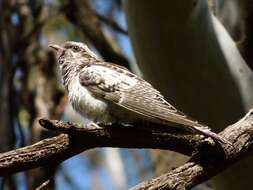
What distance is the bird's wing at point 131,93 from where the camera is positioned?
3562 mm

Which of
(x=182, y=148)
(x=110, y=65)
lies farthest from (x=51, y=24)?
(x=182, y=148)

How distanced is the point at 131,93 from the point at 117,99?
0.12 metres

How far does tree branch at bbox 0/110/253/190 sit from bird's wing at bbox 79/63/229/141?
7 cm

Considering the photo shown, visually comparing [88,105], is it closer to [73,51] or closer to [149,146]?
[149,146]

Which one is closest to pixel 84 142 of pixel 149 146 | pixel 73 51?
pixel 149 146

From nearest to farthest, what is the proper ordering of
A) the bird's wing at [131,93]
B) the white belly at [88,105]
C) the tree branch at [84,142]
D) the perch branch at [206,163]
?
the tree branch at [84,142]
the perch branch at [206,163]
the bird's wing at [131,93]
the white belly at [88,105]

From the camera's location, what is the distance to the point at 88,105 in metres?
3.88

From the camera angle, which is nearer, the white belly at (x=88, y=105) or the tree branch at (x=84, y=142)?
the tree branch at (x=84, y=142)

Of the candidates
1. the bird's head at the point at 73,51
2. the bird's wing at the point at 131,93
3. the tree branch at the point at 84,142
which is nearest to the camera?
the tree branch at the point at 84,142

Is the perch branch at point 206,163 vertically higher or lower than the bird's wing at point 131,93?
lower

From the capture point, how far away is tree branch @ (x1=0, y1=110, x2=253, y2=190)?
3.14 m

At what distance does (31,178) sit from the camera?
20.3 ft

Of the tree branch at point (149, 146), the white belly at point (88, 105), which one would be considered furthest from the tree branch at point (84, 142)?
the white belly at point (88, 105)

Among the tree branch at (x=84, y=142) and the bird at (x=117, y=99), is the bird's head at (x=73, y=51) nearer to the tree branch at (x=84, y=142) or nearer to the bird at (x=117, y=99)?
the bird at (x=117, y=99)
